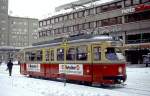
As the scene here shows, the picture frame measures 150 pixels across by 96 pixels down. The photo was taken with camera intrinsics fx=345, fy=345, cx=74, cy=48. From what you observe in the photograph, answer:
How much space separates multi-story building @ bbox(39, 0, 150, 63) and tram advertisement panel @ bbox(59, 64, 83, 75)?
30.4m

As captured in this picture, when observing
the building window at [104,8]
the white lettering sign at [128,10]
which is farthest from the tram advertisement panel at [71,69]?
the building window at [104,8]

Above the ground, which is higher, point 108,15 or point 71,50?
point 108,15

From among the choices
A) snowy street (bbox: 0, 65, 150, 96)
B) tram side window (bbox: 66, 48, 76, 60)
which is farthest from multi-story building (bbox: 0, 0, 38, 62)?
snowy street (bbox: 0, 65, 150, 96)

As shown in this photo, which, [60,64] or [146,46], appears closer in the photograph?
[60,64]

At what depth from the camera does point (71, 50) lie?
22734 mm

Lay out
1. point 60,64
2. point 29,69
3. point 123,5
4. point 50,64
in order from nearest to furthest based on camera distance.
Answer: point 60,64 < point 50,64 < point 29,69 < point 123,5

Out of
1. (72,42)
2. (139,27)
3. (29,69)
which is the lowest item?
(29,69)

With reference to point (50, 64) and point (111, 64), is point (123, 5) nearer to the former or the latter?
point (50, 64)

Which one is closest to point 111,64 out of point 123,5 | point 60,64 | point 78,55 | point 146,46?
point 78,55

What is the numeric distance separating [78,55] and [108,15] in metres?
43.7

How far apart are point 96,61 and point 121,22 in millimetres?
42171

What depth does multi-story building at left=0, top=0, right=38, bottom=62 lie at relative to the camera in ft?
452

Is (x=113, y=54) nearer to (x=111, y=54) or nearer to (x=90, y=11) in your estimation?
(x=111, y=54)

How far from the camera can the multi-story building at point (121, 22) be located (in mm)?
56094
